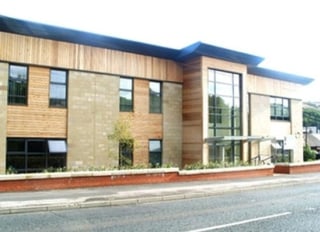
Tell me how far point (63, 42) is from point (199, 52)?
833cm

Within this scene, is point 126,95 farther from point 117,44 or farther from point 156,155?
point 156,155

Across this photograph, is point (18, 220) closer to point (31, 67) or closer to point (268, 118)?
point (31, 67)

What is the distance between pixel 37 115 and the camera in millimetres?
21062

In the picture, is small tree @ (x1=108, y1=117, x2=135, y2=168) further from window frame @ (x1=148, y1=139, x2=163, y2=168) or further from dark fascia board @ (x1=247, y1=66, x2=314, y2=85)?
dark fascia board @ (x1=247, y1=66, x2=314, y2=85)

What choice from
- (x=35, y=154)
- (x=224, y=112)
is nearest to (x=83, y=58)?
(x=35, y=154)

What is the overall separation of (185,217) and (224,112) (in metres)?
17.7

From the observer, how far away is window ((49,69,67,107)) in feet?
71.5

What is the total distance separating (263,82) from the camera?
3309cm

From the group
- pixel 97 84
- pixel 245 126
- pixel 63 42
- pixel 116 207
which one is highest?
pixel 63 42

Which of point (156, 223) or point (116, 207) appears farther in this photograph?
point (116, 207)

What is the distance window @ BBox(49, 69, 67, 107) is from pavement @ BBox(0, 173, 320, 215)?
275 inches

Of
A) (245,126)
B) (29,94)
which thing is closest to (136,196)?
(29,94)

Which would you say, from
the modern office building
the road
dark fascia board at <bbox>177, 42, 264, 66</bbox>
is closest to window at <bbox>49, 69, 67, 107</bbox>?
the modern office building

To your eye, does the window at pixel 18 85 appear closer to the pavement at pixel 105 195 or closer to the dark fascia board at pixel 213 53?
the pavement at pixel 105 195
